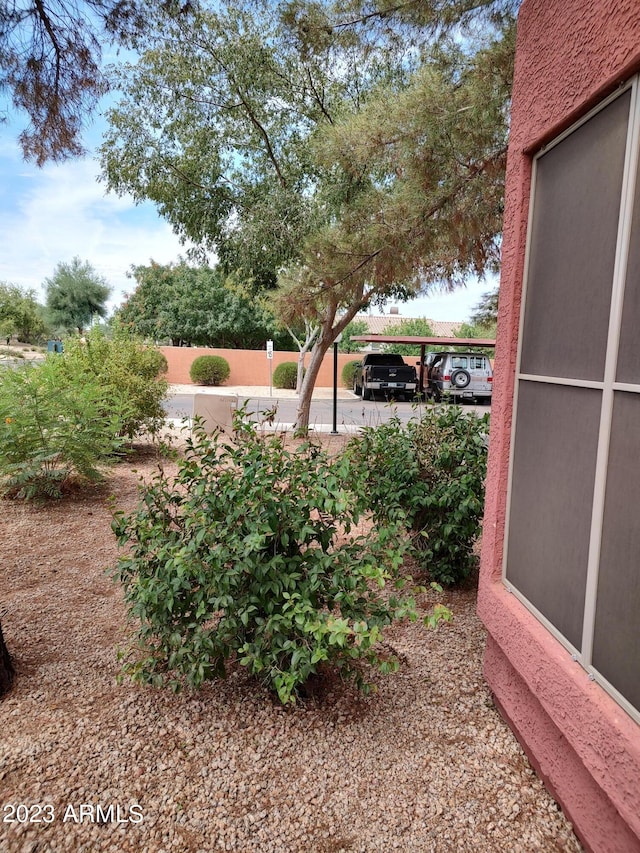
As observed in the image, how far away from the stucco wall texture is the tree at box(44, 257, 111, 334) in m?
35.7

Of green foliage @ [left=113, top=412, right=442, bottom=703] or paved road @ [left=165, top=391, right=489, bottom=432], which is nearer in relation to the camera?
green foliage @ [left=113, top=412, right=442, bottom=703]

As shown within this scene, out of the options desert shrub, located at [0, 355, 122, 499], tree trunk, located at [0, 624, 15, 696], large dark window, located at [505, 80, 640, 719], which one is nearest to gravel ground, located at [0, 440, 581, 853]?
tree trunk, located at [0, 624, 15, 696]

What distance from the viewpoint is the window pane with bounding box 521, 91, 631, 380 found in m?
1.68

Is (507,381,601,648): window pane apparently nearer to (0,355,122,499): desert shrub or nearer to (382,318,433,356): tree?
(0,355,122,499): desert shrub

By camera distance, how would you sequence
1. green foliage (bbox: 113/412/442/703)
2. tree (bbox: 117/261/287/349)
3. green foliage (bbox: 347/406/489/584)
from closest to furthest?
green foliage (bbox: 113/412/442/703) → green foliage (bbox: 347/406/489/584) → tree (bbox: 117/261/287/349)

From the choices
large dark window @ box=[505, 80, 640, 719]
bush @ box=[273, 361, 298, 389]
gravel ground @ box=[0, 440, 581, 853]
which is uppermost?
large dark window @ box=[505, 80, 640, 719]

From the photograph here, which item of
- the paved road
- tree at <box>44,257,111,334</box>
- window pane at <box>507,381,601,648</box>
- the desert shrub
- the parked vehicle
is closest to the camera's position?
window pane at <box>507,381,601,648</box>

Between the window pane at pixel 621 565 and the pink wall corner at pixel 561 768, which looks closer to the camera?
the window pane at pixel 621 565

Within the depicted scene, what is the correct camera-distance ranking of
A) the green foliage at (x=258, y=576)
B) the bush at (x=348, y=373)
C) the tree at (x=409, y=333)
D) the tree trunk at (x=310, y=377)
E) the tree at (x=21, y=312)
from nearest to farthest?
the green foliage at (x=258, y=576) < the tree trunk at (x=310, y=377) < the bush at (x=348, y=373) < the tree at (x=409, y=333) < the tree at (x=21, y=312)

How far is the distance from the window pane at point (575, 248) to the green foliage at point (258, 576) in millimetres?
1000

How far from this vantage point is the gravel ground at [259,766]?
1.80 metres

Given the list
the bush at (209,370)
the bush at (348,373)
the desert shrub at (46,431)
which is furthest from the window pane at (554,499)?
the bush at (209,370)

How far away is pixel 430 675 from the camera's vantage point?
9.19 feet

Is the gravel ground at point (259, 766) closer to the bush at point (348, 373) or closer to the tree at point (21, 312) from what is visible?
the bush at point (348, 373)
